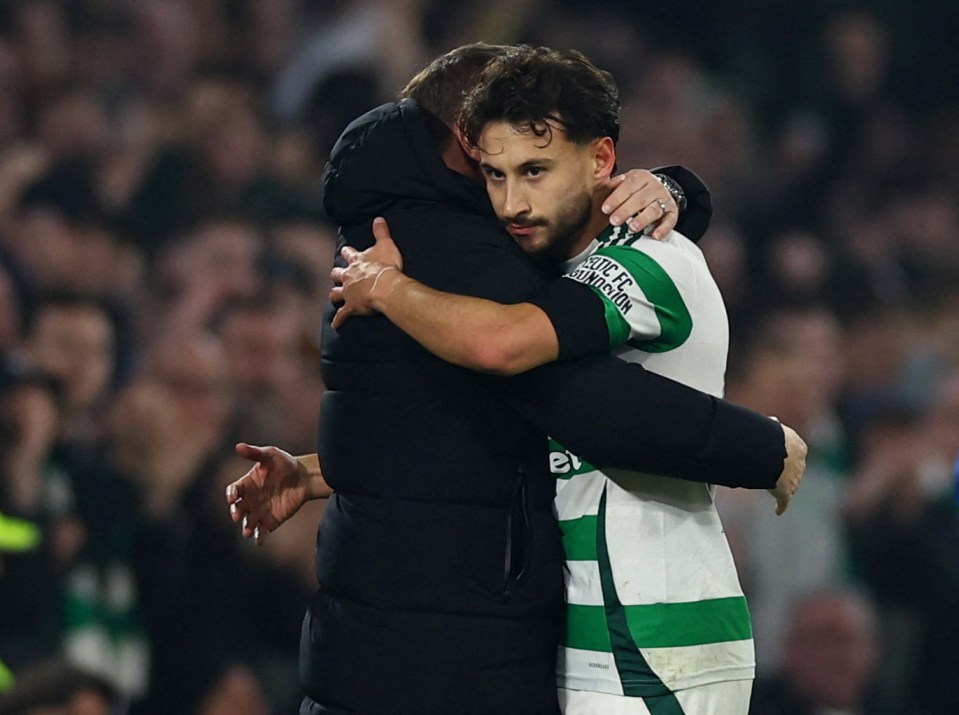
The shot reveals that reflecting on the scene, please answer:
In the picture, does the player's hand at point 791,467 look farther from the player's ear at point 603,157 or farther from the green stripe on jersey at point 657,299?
the player's ear at point 603,157

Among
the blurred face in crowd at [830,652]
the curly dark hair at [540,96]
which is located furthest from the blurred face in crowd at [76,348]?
the curly dark hair at [540,96]

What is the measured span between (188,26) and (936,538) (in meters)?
2.81

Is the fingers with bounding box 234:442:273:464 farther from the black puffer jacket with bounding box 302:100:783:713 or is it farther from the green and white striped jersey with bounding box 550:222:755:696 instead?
the green and white striped jersey with bounding box 550:222:755:696

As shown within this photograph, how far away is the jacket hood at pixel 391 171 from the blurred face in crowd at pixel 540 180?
40 millimetres

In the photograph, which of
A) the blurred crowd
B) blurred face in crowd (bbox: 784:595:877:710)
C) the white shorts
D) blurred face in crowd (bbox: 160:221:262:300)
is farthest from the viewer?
blurred face in crowd (bbox: 784:595:877:710)

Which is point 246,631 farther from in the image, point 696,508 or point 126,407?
point 696,508

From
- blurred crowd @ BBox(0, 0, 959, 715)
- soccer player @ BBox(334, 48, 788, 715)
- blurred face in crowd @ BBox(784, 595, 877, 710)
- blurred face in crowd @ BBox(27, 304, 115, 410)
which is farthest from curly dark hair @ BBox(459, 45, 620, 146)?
blurred face in crowd @ BBox(784, 595, 877, 710)

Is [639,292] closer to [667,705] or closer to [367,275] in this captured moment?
[367,275]

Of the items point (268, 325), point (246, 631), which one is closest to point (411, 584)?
point (246, 631)

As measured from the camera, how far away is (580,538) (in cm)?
197

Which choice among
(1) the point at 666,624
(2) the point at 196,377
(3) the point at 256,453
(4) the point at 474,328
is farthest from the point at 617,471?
(2) the point at 196,377

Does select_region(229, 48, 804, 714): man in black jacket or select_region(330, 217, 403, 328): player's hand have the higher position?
select_region(330, 217, 403, 328): player's hand

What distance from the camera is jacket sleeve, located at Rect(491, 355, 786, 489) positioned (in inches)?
72.9

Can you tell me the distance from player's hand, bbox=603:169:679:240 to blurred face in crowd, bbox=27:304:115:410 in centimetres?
244
